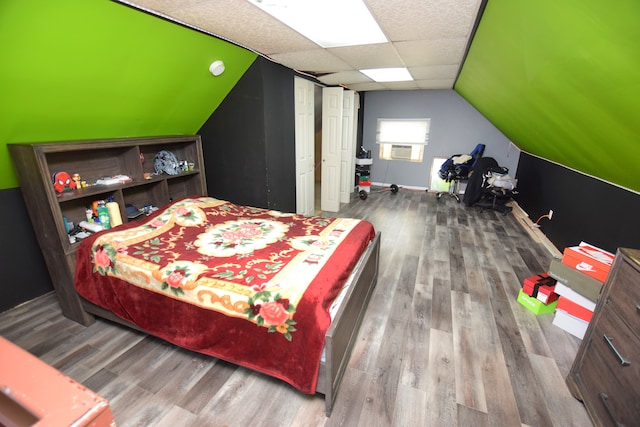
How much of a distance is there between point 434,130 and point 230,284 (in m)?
5.96

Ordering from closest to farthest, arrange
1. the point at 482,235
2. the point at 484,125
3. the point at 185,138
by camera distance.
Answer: the point at 185,138 → the point at 482,235 → the point at 484,125

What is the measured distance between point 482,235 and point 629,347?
2.94 metres

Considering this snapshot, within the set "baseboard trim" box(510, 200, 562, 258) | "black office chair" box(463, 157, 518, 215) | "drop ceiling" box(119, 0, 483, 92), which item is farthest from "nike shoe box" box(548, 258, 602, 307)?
"black office chair" box(463, 157, 518, 215)

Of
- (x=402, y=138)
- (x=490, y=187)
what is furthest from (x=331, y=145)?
(x=490, y=187)

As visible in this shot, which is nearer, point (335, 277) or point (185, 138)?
point (335, 277)

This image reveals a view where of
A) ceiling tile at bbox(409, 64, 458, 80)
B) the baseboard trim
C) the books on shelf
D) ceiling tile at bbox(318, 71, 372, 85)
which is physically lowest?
the baseboard trim

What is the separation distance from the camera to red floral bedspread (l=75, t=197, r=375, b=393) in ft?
5.10

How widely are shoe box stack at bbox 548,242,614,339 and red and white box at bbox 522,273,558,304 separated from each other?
0.08 metres

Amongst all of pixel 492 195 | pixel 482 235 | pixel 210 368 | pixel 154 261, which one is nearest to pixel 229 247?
pixel 154 261

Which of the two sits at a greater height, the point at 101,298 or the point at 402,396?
Answer: the point at 101,298

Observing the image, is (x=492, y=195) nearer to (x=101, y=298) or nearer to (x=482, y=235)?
(x=482, y=235)

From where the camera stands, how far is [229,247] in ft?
7.09

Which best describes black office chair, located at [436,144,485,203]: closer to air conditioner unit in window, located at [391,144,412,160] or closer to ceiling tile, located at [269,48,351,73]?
air conditioner unit in window, located at [391,144,412,160]

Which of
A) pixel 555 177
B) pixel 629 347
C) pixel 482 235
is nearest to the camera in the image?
pixel 629 347
